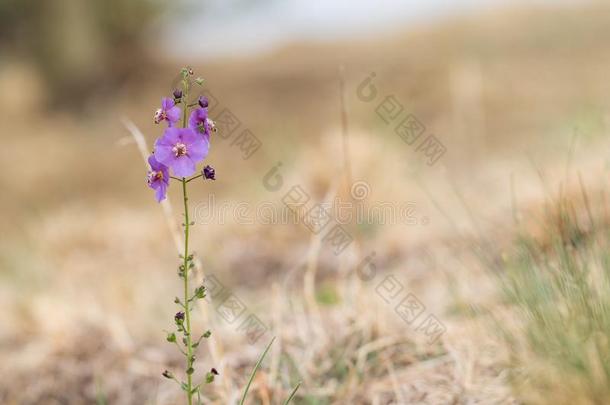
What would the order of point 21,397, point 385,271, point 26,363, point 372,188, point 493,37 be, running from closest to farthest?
point 21,397, point 26,363, point 385,271, point 372,188, point 493,37

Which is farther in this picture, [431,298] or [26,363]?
[431,298]

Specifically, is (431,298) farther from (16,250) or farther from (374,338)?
(16,250)

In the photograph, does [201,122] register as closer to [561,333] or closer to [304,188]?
[561,333]

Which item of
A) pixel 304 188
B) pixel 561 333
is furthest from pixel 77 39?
pixel 561 333

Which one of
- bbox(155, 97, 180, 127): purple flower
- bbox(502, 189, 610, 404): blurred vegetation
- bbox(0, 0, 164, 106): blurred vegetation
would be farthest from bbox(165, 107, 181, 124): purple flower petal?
bbox(0, 0, 164, 106): blurred vegetation

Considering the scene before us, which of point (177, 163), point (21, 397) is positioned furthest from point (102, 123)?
point (177, 163)

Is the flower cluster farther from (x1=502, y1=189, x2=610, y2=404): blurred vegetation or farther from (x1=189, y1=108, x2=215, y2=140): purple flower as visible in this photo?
(x1=502, y1=189, x2=610, y2=404): blurred vegetation
